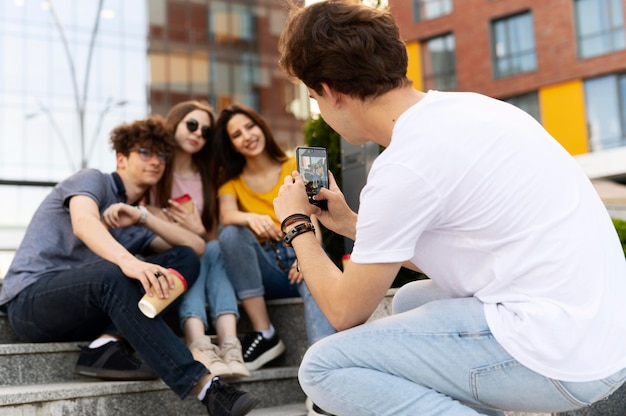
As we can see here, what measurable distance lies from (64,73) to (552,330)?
30.7m

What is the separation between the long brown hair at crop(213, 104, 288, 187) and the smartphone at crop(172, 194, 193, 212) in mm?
336

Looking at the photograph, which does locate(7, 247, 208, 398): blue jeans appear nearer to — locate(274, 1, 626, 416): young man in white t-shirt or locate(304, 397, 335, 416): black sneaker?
locate(304, 397, 335, 416): black sneaker

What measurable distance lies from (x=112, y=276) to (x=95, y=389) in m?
0.51

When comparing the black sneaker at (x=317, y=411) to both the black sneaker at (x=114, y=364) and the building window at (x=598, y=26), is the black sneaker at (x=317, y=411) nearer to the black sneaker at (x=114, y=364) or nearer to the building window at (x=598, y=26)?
the black sneaker at (x=114, y=364)

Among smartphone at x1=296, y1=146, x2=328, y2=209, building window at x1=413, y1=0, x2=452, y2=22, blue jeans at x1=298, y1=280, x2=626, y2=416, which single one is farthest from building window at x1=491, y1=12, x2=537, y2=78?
blue jeans at x1=298, y1=280, x2=626, y2=416

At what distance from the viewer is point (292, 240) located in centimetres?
232

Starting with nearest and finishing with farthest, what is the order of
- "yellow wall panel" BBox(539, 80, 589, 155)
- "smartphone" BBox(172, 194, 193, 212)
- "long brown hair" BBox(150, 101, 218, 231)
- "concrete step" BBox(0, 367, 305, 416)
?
1. "concrete step" BBox(0, 367, 305, 416)
2. "smartphone" BBox(172, 194, 193, 212)
3. "long brown hair" BBox(150, 101, 218, 231)
4. "yellow wall panel" BBox(539, 80, 589, 155)

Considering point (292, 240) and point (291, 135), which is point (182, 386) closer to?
point (292, 240)

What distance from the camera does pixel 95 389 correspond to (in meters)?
3.24

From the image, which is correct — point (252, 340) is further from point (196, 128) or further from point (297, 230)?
point (297, 230)

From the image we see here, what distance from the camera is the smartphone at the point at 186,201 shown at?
175 inches

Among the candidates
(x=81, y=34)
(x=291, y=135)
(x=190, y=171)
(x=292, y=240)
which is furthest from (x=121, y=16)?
(x=292, y=240)

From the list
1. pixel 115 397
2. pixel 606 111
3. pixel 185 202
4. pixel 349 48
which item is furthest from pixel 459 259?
pixel 606 111

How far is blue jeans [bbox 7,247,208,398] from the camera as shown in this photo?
323 centimetres
